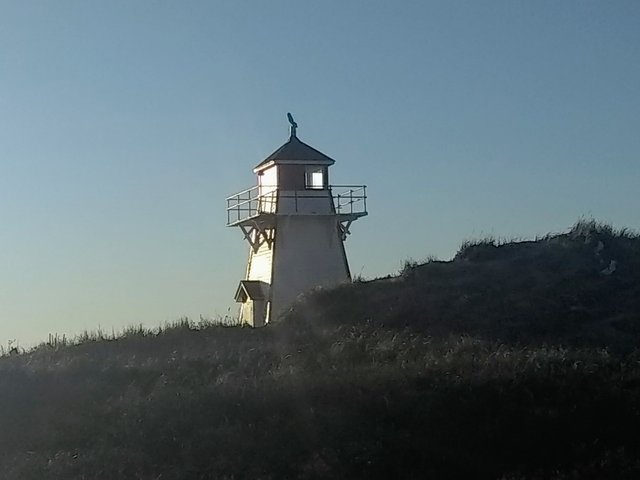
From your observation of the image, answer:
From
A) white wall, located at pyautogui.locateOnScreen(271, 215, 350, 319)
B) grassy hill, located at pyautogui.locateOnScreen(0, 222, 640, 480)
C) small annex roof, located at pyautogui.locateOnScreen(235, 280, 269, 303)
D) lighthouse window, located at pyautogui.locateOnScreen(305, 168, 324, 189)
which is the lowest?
grassy hill, located at pyautogui.locateOnScreen(0, 222, 640, 480)

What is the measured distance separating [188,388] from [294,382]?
175cm

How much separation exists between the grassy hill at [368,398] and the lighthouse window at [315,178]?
39.2ft

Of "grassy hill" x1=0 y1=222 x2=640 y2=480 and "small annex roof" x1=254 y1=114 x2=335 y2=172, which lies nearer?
"grassy hill" x1=0 y1=222 x2=640 y2=480

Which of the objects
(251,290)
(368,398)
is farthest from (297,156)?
(368,398)

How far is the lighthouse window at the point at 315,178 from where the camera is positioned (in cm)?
3166

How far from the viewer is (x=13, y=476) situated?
10508 millimetres

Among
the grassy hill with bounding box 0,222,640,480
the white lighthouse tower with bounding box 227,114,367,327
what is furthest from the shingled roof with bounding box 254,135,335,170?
the grassy hill with bounding box 0,222,640,480

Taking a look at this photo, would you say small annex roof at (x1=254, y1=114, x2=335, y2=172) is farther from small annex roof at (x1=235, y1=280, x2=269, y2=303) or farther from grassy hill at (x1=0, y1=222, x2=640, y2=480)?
grassy hill at (x1=0, y1=222, x2=640, y2=480)

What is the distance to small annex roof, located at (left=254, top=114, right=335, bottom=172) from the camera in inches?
1230

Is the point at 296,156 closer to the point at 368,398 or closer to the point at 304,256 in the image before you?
the point at 304,256

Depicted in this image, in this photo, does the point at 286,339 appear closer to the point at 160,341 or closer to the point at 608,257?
the point at 160,341

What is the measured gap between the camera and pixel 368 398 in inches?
468

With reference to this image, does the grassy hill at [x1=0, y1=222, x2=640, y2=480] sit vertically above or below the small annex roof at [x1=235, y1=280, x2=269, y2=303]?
below

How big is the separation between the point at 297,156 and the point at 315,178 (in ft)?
3.33
